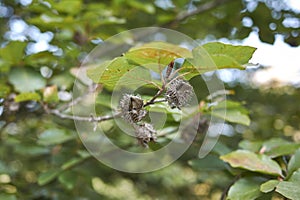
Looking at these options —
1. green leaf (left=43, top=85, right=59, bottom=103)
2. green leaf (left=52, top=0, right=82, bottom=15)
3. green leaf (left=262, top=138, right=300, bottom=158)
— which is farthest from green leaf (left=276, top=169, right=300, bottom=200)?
green leaf (left=52, top=0, right=82, bottom=15)

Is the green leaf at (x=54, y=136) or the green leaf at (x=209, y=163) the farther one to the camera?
the green leaf at (x=54, y=136)

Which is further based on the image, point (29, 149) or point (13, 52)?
point (29, 149)

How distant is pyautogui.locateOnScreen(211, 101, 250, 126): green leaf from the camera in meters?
0.86

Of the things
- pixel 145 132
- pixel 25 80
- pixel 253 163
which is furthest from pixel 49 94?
pixel 253 163

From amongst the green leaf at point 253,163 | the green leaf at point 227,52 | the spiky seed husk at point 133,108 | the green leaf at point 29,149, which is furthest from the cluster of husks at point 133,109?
the green leaf at point 29,149

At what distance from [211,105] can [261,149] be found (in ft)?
0.53

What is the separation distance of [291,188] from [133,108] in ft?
0.96

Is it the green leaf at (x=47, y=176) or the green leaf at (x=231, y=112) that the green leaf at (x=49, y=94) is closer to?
the green leaf at (x=47, y=176)

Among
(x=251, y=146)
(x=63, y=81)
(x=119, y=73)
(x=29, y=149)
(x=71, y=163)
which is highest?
(x=119, y=73)

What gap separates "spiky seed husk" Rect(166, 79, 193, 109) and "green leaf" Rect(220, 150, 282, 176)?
0.25m

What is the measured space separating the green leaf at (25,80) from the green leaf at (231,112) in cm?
46

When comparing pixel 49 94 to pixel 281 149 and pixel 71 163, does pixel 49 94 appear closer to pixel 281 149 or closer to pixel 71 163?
pixel 71 163

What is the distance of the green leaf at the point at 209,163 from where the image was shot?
93 cm

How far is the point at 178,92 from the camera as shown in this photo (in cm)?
57
